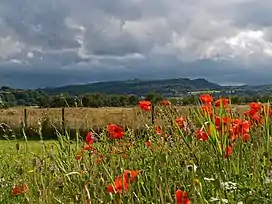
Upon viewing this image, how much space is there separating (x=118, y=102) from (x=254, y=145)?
3.80m

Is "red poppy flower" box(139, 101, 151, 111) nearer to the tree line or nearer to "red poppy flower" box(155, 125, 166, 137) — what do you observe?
"red poppy flower" box(155, 125, 166, 137)

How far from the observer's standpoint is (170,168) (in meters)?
3.77

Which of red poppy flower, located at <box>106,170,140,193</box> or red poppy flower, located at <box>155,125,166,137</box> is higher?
red poppy flower, located at <box>106,170,140,193</box>

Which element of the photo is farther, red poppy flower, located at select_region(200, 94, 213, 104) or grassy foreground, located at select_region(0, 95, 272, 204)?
red poppy flower, located at select_region(200, 94, 213, 104)

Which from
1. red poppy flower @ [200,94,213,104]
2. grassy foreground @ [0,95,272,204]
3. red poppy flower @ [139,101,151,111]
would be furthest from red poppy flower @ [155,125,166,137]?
red poppy flower @ [200,94,213,104]

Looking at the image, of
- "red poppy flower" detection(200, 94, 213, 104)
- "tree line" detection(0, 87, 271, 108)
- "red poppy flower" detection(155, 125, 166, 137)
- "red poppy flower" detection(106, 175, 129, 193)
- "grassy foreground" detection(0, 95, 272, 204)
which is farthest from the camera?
"tree line" detection(0, 87, 271, 108)

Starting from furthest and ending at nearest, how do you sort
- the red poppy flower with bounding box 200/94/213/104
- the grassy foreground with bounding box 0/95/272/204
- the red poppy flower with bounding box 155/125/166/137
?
the red poppy flower with bounding box 155/125/166/137
the red poppy flower with bounding box 200/94/213/104
the grassy foreground with bounding box 0/95/272/204

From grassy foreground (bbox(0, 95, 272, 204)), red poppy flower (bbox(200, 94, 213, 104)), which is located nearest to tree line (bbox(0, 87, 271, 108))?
grassy foreground (bbox(0, 95, 272, 204))

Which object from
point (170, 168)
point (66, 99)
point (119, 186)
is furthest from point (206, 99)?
point (66, 99)

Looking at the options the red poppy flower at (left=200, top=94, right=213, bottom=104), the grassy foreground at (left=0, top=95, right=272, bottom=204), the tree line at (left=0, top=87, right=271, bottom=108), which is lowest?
the grassy foreground at (left=0, top=95, right=272, bottom=204)

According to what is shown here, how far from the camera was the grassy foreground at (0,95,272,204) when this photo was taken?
263 cm

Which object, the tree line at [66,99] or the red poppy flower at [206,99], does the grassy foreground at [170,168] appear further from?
the tree line at [66,99]

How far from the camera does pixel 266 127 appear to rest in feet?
11.0

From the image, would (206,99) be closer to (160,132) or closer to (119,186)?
(160,132)
